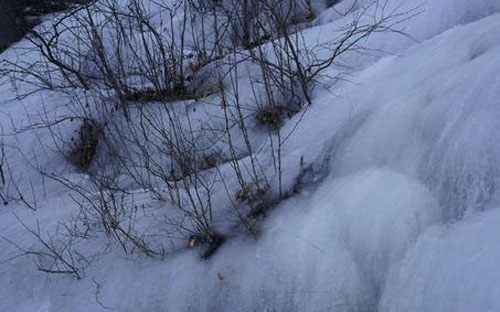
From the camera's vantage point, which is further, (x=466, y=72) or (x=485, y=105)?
(x=466, y=72)

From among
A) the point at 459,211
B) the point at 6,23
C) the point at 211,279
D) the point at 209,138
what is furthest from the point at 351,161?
the point at 6,23

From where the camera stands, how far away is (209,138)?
3.03 metres

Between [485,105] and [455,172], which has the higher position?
[485,105]

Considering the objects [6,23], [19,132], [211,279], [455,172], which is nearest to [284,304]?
[211,279]

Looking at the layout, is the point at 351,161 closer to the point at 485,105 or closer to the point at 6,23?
the point at 485,105

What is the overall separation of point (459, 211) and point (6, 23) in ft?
18.4

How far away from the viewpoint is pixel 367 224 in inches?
76.2

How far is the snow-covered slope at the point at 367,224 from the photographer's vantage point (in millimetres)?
1694

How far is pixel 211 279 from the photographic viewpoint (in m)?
2.10

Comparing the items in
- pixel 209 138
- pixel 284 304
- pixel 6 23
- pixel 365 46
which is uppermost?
pixel 6 23

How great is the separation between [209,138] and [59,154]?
103 cm

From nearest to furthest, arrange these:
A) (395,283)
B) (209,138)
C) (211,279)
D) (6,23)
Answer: (395,283) → (211,279) → (209,138) → (6,23)

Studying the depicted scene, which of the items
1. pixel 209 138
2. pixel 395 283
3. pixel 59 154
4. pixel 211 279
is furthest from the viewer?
pixel 59 154

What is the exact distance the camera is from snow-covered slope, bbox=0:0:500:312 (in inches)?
66.7
